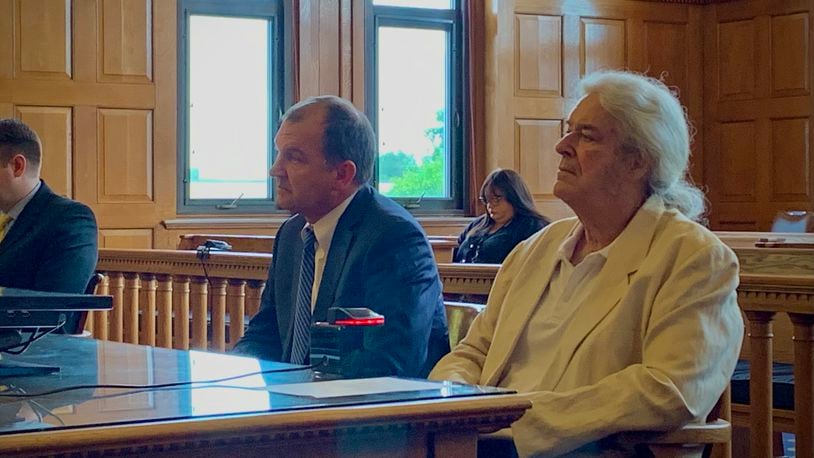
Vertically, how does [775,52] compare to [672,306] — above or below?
above

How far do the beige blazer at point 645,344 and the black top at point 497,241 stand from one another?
3.68 metres

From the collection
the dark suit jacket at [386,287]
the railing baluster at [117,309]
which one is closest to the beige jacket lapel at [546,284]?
the dark suit jacket at [386,287]

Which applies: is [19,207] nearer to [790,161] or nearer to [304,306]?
[304,306]

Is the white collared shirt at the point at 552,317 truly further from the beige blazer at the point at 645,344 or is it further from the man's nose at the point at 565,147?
the man's nose at the point at 565,147

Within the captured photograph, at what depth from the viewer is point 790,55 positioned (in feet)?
31.2

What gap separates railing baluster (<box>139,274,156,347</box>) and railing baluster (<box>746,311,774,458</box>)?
2.76 m

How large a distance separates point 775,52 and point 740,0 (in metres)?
0.53

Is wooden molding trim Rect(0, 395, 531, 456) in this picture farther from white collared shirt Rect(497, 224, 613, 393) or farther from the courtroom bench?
the courtroom bench

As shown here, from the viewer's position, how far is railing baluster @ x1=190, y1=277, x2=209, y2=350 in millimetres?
4449

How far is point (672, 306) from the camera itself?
2021 millimetres

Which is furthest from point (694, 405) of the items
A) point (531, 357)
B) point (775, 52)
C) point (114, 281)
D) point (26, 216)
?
point (775, 52)

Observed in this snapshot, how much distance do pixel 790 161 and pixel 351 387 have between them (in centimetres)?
851

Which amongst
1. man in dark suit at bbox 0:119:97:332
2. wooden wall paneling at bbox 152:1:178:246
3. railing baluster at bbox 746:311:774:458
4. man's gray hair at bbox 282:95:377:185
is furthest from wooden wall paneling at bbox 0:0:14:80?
railing baluster at bbox 746:311:774:458

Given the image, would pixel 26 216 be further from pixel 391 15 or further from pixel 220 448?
pixel 391 15
